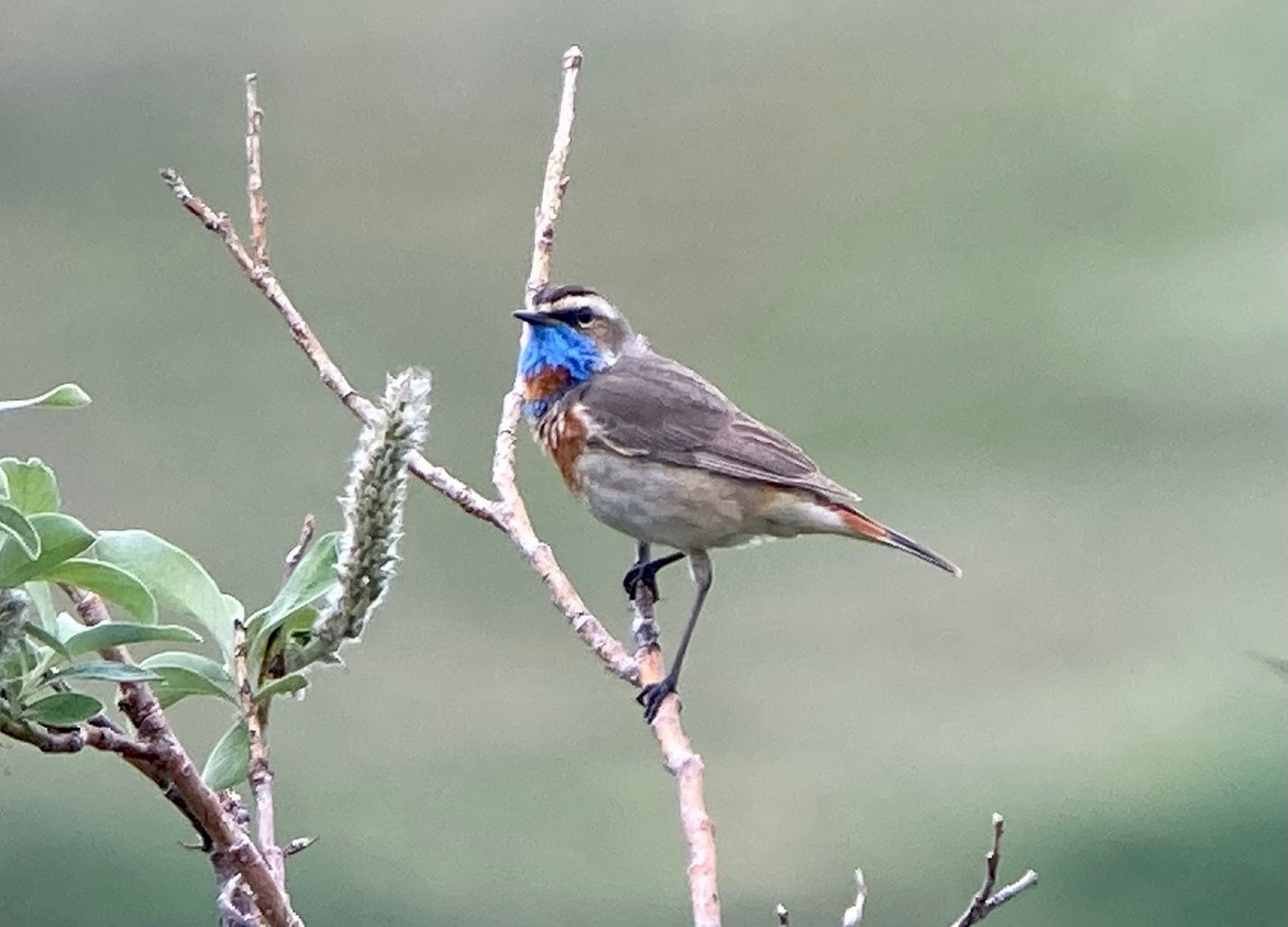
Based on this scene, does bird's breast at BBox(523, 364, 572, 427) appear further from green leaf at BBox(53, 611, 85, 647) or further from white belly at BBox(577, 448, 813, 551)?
green leaf at BBox(53, 611, 85, 647)

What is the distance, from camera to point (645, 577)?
160 centimetres

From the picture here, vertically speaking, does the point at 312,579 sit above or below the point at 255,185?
below

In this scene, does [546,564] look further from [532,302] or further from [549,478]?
[549,478]

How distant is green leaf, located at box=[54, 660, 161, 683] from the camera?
0.55m

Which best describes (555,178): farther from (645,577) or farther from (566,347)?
(566,347)

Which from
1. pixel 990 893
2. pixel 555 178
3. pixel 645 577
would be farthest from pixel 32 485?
pixel 645 577

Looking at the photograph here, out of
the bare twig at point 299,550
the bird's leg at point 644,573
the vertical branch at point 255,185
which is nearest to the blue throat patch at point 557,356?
the bird's leg at point 644,573

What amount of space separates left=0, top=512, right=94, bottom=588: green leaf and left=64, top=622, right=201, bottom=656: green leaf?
1.3 inches

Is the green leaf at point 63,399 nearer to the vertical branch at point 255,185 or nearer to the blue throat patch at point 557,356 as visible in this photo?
the vertical branch at point 255,185

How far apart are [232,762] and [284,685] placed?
0.05 meters

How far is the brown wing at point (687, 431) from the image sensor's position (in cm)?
186

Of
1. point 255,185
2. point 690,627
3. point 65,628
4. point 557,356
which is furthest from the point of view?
point 557,356

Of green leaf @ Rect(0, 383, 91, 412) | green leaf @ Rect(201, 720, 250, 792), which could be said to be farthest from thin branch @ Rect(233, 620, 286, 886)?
green leaf @ Rect(0, 383, 91, 412)

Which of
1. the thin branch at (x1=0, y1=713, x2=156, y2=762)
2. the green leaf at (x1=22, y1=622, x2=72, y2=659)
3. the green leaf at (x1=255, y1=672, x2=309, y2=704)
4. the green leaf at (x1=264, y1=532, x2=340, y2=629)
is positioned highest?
the green leaf at (x1=264, y1=532, x2=340, y2=629)
